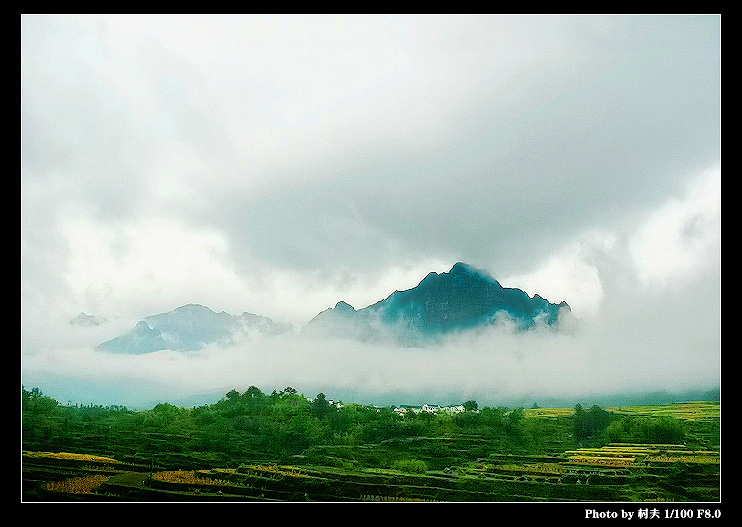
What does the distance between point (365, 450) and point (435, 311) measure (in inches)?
106

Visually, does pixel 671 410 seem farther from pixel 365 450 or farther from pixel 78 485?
pixel 78 485

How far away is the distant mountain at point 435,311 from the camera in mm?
8343

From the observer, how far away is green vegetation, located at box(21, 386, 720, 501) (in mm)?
7344

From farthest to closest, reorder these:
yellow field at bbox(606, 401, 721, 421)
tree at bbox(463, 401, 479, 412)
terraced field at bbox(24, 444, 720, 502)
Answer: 1. tree at bbox(463, 401, 479, 412)
2. yellow field at bbox(606, 401, 721, 421)
3. terraced field at bbox(24, 444, 720, 502)

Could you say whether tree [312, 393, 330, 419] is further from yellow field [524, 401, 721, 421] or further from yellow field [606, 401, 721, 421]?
yellow field [606, 401, 721, 421]

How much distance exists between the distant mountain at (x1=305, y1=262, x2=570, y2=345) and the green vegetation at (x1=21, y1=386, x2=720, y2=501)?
1.31 metres

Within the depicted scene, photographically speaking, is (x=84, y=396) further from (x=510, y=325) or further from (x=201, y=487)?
(x=510, y=325)

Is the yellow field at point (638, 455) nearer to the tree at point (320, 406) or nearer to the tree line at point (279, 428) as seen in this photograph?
the tree line at point (279, 428)

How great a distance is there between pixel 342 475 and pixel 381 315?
273cm

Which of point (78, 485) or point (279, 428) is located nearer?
point (78, 485)

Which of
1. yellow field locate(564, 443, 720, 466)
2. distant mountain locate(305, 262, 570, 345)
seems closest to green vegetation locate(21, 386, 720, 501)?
yellow field locate(564, 443, 720, 466)

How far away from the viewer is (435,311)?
8664 millimetres

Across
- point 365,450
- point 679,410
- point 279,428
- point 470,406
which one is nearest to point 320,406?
point 279,428

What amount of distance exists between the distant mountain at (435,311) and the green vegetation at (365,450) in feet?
4.30
